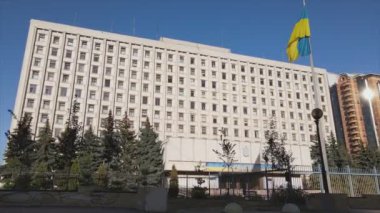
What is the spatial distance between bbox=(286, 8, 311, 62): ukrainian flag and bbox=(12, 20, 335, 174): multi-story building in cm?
3033

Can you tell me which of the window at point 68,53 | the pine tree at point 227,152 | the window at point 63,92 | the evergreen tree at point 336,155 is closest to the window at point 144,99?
the window at point 63,92

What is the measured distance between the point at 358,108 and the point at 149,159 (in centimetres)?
9431

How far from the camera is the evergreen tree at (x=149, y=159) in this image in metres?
43.5

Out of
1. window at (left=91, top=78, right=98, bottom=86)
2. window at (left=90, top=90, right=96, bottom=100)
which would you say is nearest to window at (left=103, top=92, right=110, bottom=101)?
window at (left=90, top=90, right=96, bottom=100)

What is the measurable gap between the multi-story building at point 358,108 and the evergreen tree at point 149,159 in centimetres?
8636

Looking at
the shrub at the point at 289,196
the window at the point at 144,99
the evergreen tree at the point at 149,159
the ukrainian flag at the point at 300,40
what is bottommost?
the shrub at the point at 289,196

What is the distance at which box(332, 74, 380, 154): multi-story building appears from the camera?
110 metres

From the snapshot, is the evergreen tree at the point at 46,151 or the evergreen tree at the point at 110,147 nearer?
the evergreen tree at the point at 46,151

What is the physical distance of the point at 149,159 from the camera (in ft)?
154

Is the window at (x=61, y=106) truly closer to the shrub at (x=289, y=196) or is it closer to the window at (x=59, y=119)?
the window at (x=59, y=119)

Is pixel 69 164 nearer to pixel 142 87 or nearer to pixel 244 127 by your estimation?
pixel 142 87

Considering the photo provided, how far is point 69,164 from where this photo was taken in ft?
138

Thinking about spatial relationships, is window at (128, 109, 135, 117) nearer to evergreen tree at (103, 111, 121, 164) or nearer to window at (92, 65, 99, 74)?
window at (92, 65, 99, 74)

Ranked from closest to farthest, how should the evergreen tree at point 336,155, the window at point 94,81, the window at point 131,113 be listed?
the evergreen tree at point 336,155 → the window at point 131,113 → the window at point 94,81
